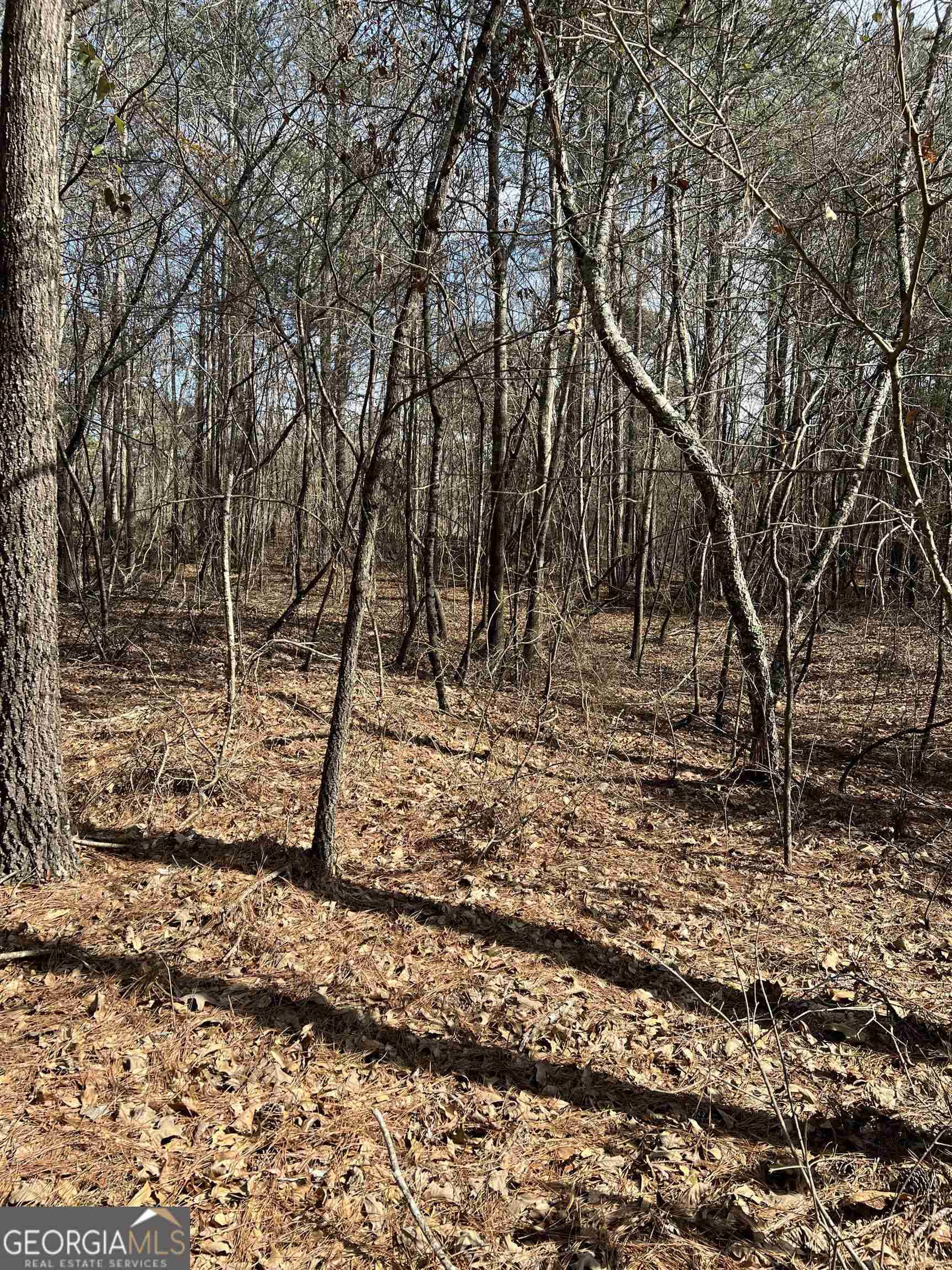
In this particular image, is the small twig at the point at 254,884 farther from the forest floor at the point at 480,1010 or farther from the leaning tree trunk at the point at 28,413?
the leaning tree trunk at the point at 28,413

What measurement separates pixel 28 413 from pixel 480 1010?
3.53 meters

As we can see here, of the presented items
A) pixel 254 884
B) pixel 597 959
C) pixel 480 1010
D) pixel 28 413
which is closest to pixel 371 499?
pixel 28 413

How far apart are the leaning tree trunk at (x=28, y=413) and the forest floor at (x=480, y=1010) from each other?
67 centimetres

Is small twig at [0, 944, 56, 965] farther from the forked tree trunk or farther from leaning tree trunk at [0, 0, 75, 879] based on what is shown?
the forked tree trunk

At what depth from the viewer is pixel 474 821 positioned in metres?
5.30

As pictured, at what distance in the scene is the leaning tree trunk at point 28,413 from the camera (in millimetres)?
3619

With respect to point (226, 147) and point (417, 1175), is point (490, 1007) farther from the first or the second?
point (226, 147)

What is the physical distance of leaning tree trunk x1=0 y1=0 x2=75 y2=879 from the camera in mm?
3619

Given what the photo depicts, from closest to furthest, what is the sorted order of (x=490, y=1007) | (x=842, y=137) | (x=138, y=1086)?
(x=138, y=1086) → (x=490, y=1007) → (x=842, y=137)

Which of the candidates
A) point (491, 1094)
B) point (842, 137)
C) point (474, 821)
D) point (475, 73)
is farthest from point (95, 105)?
point (491, 1094)

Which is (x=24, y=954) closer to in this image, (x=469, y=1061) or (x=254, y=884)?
(x=254, y=884)

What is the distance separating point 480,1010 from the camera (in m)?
3.51

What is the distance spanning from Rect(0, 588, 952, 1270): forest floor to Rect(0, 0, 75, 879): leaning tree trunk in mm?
666

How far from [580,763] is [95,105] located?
26.3ft
